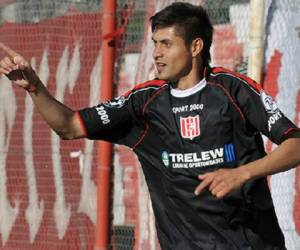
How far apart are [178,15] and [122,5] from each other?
87.5 inches

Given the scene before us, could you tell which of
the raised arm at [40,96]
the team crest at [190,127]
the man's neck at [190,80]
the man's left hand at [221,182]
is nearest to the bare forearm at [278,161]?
the man's left hand at [221,182]

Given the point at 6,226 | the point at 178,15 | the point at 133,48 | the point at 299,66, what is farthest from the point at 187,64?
the point at 6,226

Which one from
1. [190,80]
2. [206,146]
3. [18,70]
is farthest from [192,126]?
[18,70]

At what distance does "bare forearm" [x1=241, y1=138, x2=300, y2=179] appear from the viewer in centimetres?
405

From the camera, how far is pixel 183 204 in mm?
4539

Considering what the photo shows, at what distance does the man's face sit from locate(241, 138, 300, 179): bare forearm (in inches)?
26.5

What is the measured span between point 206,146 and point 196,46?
1.74 feet

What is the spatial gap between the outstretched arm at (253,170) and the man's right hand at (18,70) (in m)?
0.98

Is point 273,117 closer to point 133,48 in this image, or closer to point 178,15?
point 178,15

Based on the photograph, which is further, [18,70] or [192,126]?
[192,126]

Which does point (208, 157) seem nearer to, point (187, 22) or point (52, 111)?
point (187, 22)

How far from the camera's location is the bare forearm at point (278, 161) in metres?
4.05

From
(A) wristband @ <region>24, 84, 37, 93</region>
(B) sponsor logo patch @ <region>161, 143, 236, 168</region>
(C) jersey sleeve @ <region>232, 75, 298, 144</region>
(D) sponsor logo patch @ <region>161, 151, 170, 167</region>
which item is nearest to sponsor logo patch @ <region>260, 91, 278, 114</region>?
(C) jersey sleeve @ <region>232, 75, 298, 144</region>

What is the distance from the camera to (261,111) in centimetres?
430
